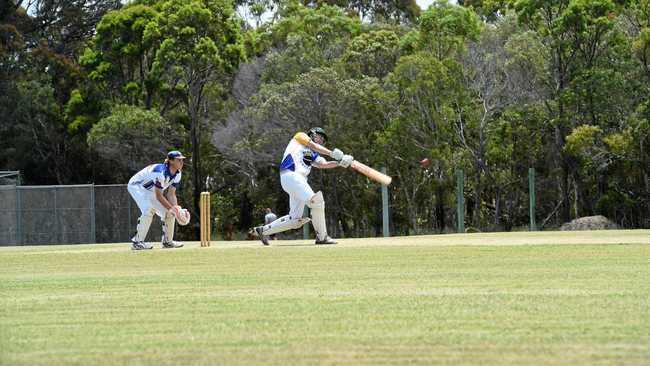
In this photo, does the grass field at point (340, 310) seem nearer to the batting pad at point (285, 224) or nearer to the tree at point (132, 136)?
the batting pad at point (285, 224)

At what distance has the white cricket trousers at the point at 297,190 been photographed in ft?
70.5

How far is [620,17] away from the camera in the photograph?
4584cm

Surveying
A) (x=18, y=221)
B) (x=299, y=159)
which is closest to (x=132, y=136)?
(x=18, y=221)

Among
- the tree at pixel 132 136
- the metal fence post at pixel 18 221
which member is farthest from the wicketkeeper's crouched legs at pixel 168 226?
the tree at pixel 132 136

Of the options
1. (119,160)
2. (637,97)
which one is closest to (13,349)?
(637,97)

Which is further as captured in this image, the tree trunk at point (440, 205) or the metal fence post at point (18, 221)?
the tree trunk at point (440, 205)

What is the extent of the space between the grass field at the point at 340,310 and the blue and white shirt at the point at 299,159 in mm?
3466

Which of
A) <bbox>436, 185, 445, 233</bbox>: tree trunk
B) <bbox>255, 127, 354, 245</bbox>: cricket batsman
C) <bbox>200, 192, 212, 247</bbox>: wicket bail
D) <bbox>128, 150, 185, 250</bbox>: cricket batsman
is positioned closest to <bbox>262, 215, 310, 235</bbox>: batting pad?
<bbox>255, 127, 354, 245</bbox>: cricket batsman

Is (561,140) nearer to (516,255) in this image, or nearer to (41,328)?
(516,255)

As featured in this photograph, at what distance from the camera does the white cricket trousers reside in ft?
70.5

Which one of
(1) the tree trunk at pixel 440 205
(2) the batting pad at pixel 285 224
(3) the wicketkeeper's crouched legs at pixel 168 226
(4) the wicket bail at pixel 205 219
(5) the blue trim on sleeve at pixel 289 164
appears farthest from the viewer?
(1) the tree trunk at pixel 440 205

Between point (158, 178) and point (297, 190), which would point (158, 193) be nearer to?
point (158, 178)

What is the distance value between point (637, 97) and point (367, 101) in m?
9.62

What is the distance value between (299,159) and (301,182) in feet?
1.78
